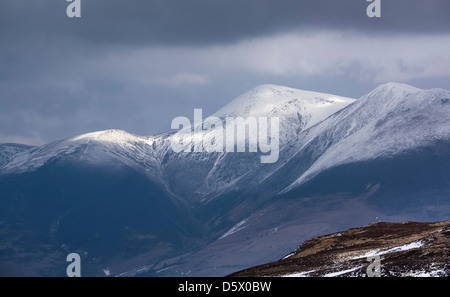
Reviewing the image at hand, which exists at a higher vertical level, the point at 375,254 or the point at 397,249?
the point at 397,249

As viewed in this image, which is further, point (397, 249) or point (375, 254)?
point (375, 254)

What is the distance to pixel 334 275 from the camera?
127 meters

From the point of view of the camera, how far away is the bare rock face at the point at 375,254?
122m

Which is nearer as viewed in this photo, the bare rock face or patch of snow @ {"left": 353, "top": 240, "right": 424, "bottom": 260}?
the bare rock face

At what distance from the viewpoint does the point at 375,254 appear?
14188 centimetres

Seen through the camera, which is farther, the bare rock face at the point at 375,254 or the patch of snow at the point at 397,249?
the patch of snow at the point at 397,249

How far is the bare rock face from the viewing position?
121812 mm
